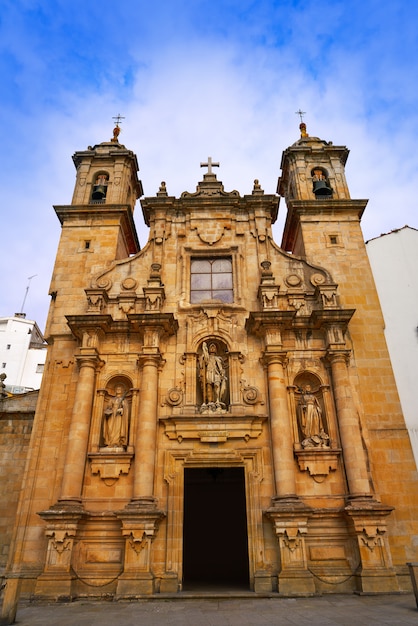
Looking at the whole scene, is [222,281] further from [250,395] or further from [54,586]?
[54,586]

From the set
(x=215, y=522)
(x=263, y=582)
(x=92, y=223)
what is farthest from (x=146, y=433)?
(x=92, y=223)

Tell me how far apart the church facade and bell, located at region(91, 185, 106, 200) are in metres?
0.09

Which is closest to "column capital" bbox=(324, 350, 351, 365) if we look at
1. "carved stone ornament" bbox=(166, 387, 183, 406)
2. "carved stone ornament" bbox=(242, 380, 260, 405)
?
"carved stone ornament" bbox=(242, 380, 260, 405)

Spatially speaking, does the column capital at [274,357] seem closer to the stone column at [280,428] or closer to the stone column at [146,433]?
the stone column at [280,428]

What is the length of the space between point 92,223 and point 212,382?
27.2 ft

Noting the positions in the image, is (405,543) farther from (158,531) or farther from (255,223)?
(255,223)

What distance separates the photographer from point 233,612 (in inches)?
356

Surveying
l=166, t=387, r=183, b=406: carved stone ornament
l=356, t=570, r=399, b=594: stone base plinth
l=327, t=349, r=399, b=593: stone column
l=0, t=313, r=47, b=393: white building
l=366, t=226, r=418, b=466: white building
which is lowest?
l=356, t=570, r=399, b=594: stone base plinth

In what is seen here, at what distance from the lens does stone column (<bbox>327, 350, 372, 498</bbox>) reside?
12.2 metres

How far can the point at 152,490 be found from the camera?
40.7ft

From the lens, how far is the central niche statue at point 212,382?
13.6 m

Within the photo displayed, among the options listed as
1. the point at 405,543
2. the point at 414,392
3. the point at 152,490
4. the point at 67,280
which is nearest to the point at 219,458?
the point at 152,490

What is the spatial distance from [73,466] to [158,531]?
290 cm

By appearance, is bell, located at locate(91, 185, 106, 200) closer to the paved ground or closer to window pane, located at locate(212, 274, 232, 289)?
window pane, located at locate(212, 274, 232, 289)
